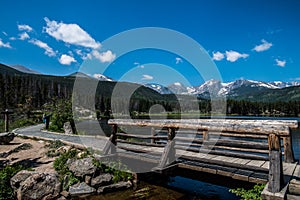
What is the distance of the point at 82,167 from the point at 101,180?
3.10 feet

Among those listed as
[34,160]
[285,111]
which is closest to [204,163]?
[34,160]

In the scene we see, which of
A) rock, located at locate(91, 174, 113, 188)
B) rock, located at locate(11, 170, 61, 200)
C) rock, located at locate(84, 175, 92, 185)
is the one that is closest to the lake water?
rock, located at locate(91, 174, 113, 188)

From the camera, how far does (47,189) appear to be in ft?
25.0

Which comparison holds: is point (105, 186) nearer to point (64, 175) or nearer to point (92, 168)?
point (92, 168)

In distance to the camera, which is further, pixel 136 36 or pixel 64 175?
pixel 136 36

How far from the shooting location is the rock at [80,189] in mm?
7828

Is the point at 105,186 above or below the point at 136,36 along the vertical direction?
below

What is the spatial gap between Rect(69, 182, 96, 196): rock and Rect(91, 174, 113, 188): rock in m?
0.20

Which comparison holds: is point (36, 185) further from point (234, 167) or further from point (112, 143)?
point (234, 167)

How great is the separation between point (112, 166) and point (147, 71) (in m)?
8.98

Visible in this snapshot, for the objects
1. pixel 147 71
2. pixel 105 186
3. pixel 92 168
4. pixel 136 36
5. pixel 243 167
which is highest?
pixel 136 36

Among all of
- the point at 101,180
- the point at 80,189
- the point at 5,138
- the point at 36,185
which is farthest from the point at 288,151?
the point at 5,138

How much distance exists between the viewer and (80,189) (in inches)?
312

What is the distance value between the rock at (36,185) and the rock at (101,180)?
1.21 meters
